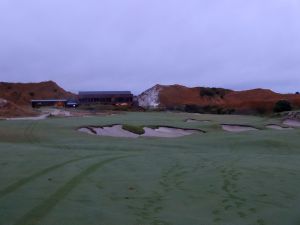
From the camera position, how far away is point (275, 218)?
8531 mm

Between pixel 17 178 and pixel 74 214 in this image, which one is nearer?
pixel 74 214

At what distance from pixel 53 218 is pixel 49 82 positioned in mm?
125883

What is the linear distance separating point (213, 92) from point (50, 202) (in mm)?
88018

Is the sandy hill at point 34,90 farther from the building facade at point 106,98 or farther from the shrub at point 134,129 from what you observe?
the shrub at point 134,129

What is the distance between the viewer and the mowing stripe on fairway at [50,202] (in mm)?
7711

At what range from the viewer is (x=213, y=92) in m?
95.7

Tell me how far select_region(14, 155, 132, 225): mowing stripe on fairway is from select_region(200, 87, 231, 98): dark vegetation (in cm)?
8245

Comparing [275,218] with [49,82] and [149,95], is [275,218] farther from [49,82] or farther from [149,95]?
[49,82]

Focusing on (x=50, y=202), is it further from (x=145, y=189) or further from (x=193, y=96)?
(x=193, y=96)

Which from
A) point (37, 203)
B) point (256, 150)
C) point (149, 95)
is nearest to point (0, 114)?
point (256, 150)

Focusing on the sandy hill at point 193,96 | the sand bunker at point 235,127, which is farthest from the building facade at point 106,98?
the sand bunker at point 235,127

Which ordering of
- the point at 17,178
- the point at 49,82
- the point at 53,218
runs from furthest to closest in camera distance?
the point at 49,82 → the point at 17,178 → the point at 53,218

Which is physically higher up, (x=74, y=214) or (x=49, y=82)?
(x=49, y=82)

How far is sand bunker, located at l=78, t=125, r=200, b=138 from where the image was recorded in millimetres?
31031
